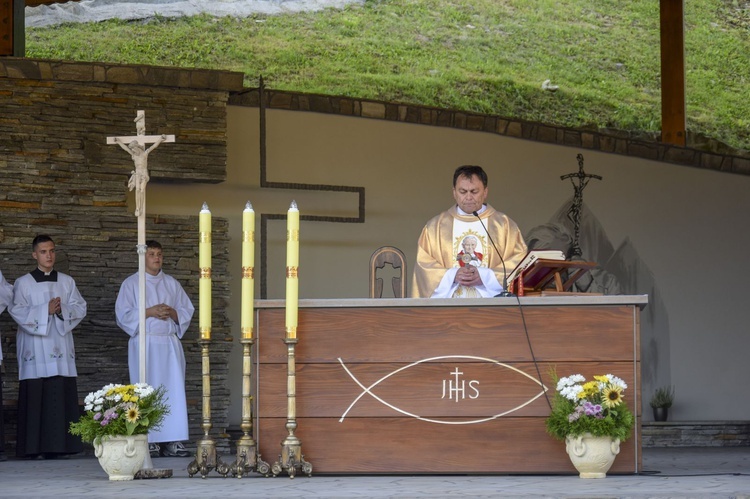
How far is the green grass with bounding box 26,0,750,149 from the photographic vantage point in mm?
17641


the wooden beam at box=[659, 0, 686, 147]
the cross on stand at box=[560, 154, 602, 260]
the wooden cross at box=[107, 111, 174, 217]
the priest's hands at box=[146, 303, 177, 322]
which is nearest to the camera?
the wooden cross at box=[107, 111, 174, 217]

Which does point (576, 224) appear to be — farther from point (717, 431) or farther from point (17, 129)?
point (17, 129)

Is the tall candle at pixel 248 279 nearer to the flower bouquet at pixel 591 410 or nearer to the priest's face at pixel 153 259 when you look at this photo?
the flower bouquet at pixel 591 410

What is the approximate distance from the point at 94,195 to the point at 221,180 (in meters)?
0.96

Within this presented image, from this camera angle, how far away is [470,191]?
6.46m

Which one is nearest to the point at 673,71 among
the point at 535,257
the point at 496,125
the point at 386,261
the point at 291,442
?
the point at 496,125

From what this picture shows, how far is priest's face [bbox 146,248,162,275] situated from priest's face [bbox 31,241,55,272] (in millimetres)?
659

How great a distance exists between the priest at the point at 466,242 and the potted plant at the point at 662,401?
13.8 ft

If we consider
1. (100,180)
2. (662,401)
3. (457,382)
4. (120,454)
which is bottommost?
(662,401)

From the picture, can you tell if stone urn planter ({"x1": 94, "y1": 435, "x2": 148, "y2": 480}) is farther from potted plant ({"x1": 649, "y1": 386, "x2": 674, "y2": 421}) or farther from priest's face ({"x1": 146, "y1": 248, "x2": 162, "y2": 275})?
potted plant ({"x1": 649, "y1": 386, "x2": 674, "y2": 421})

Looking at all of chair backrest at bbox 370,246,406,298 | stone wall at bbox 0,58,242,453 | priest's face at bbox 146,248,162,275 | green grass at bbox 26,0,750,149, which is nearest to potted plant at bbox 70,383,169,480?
chair backrest at bbox 370,246,406,298

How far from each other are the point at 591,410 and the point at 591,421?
0.05 meters

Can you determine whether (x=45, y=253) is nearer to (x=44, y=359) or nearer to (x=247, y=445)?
(x=44, y=359)

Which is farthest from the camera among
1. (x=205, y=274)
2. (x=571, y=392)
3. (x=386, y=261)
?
(x=386, y=261)
